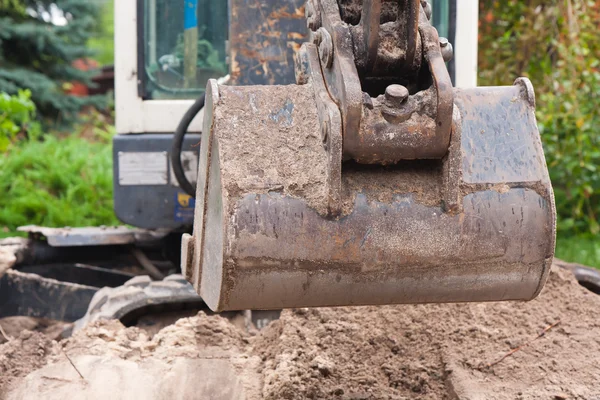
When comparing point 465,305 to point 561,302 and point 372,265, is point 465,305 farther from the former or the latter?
point 372,265

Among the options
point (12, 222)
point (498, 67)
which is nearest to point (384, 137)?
point (498, 67)

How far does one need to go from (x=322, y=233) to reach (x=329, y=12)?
0.62 metres

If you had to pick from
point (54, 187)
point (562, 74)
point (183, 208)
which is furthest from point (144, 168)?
point (54, 187)

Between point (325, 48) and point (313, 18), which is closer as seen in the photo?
point (325, 48)

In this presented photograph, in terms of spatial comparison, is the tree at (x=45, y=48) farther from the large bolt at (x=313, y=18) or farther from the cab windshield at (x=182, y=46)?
the large bolt at (x=313, y=18)

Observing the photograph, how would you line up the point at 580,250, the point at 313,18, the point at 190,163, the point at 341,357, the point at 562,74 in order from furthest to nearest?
the point at 580,250 < the point at 562,74 < the point at 190,163 < the point at 341,357 < the point at 313,18

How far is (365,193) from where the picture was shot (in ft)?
6.98

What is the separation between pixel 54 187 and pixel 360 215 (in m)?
6.55

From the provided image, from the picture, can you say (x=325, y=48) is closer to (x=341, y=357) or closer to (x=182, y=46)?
(x=341, y=357)

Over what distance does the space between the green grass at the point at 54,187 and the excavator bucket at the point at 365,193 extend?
212 inches

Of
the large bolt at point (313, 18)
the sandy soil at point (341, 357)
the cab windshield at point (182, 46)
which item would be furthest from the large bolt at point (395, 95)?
the cab windshield at point (182, 46)

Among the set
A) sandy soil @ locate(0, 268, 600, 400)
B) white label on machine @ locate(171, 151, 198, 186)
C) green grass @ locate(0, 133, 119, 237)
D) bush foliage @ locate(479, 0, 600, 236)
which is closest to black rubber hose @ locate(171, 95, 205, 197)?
white label on machine @ locate(171, 151, 198, 186)

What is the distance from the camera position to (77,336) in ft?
9.83

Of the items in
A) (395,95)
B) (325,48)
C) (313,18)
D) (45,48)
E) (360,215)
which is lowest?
(360,215)
